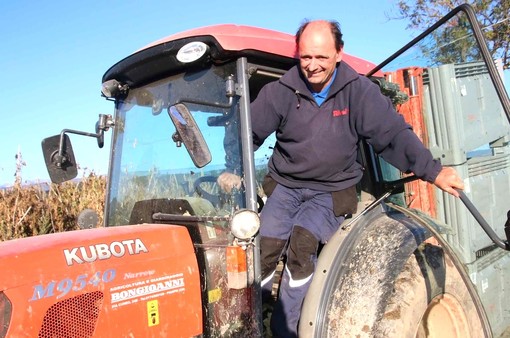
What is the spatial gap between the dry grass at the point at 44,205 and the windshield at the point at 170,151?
3284 mm

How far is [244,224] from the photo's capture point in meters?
2.11

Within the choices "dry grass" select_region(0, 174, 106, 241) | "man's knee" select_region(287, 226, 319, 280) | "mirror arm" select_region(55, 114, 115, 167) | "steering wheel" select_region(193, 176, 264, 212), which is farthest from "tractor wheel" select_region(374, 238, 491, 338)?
"dry grass" select_region(0, 174, 106, 241)

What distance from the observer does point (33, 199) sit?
6.43m

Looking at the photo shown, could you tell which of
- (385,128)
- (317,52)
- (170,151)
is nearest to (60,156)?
(170,151)

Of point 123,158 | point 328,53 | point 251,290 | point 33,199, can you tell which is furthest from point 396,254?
point 33,199

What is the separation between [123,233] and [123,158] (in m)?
0.91

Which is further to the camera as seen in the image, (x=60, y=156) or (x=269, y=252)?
(x=60, y=156)

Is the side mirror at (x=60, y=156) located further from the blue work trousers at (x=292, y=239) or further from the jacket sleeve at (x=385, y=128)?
the jacket sleeve at (x=385, y=128)

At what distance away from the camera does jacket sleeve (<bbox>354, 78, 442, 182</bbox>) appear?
249 cm

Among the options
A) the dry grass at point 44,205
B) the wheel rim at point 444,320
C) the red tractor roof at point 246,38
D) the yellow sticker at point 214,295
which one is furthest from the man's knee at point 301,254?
the dry grass at point 44,205

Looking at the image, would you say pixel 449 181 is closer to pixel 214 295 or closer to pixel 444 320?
pixel 444 320

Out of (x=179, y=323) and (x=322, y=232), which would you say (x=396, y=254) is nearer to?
(x=322, y=232)

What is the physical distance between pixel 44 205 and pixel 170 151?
4504 millimetres

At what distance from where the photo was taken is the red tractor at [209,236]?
194cm
